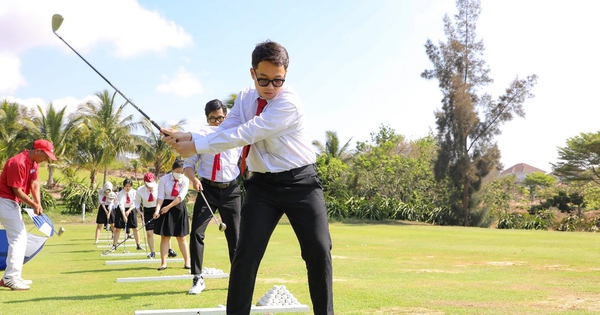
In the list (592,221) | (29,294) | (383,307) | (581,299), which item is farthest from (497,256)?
(592,221)

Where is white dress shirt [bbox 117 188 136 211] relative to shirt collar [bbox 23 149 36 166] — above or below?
below

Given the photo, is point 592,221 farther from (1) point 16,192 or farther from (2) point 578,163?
(1) point 16,192

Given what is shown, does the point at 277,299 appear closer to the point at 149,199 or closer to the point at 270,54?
the point at 270,54

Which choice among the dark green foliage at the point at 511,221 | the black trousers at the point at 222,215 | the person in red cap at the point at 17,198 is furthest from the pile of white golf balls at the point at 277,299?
the dark green foliage at the point at 511,221

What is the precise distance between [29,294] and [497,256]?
9.75 meters

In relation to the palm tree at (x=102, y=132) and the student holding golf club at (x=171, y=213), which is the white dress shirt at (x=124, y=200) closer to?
the student holding golf club at (x=171, y=213)

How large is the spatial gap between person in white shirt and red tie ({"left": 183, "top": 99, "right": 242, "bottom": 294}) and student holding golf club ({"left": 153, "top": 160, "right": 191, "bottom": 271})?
2402 millimetres

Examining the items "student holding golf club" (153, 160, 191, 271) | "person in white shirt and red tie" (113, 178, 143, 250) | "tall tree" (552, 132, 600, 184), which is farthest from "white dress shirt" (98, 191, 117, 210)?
"tall tree" (552, 132, 600, 184)

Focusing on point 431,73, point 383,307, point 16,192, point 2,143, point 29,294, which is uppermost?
point 431,73

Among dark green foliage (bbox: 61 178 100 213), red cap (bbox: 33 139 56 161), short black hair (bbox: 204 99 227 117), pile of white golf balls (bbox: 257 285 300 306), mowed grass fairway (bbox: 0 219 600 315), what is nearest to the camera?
pile of white golf balls (bbox: 257 285 300 306)

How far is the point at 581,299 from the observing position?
6551 millimetres

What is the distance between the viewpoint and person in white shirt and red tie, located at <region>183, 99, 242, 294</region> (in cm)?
730

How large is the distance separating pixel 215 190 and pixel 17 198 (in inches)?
124

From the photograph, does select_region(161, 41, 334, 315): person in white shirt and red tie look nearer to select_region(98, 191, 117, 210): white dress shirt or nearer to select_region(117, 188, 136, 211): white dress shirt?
select_region(117, 188, 136, 211): white dress shirt
